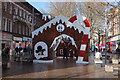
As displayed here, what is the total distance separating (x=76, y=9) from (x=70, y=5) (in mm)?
1215

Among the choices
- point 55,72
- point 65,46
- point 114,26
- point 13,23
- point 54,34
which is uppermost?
point 13,23

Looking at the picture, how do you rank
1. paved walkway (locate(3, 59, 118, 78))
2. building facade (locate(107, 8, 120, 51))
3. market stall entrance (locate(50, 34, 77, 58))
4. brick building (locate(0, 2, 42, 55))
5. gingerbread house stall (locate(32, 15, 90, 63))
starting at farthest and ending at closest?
brick building (locate(0, 2, 42, 55))
market stall entrance (locate(50, 34, 77, 58))
gingerbread house stall (locate(32, 15, 90, 63))
building facade (locate(107, 8, 120, 51))
paved walkway (locate(3, 59, 118, 78))

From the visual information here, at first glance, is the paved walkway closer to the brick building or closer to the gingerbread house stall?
the gingerbread house stall

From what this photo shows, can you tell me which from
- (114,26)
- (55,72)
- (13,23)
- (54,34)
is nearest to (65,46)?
(54,34)

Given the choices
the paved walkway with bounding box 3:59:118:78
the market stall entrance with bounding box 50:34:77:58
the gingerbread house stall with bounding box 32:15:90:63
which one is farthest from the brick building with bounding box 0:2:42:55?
the paved walkway with bounding box 3:59:118:78

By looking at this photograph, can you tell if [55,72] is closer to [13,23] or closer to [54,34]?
[54,34]

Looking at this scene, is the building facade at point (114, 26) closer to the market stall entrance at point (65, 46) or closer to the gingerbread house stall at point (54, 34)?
the gingerbread house stall at point (54, 34)

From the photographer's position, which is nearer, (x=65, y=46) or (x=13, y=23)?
(x=65, y=46)

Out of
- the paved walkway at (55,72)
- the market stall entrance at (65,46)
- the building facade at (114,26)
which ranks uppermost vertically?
the building facade at (114,26)

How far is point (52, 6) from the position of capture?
3066cm

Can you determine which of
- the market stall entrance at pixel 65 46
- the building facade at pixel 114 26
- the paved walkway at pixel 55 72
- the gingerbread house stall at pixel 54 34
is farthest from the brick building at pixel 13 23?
the paved walkway at pixel 55 72

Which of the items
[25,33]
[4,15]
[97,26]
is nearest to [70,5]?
[97,26]

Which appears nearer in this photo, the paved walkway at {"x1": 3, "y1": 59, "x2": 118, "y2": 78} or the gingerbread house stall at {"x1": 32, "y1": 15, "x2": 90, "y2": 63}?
the paved walkway at {"x1": 3, "y1": 59, "x2": 118, "y2": 78}

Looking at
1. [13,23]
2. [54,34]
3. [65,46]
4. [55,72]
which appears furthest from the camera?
[13,23]
